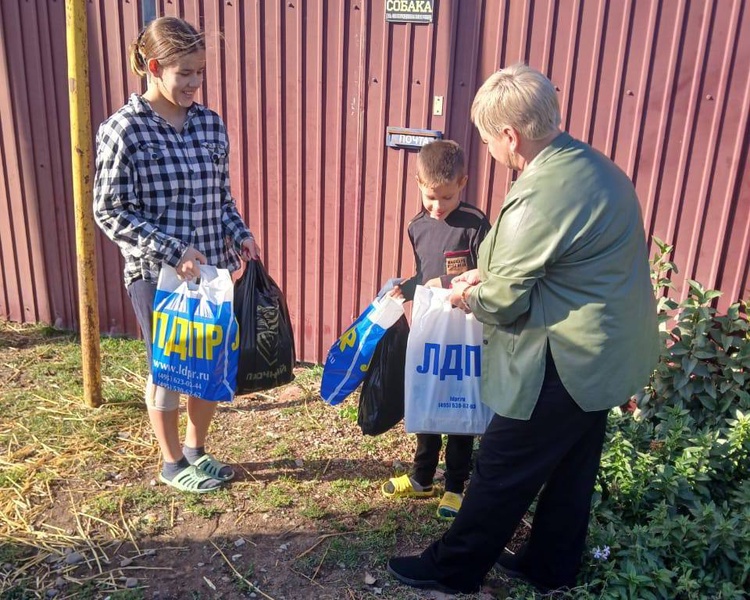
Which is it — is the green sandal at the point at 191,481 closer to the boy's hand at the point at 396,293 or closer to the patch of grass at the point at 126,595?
the patch of grass at the point at 126,595

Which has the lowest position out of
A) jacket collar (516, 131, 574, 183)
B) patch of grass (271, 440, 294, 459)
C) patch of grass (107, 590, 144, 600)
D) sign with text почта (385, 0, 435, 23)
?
patch of grass (271, 440, 294, 459)

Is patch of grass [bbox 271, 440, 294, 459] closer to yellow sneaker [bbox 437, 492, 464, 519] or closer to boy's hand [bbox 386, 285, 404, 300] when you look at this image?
yellow sneaker [bbox 437, 492, 464, 519]

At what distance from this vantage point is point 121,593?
2553 millimetres

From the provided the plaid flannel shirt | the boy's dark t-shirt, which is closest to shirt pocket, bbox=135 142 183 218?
the plaid flannel shirt

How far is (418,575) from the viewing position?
103 inches

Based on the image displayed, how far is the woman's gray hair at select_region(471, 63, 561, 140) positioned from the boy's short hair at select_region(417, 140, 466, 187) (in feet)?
1.88

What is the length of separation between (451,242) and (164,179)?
1.23 meters

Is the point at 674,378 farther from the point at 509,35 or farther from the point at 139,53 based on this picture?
the point at 139,53

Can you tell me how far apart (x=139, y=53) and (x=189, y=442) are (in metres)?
1.80

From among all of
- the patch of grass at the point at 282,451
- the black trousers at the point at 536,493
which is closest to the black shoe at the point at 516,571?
the black trousers at the point at 536,493

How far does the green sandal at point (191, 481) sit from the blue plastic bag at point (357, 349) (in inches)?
30.4

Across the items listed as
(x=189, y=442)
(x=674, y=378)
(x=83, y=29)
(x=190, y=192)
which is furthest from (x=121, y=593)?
(x=674, y=378)

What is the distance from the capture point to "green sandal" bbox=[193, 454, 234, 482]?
3229 millimetres

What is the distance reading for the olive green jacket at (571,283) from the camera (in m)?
2.00
